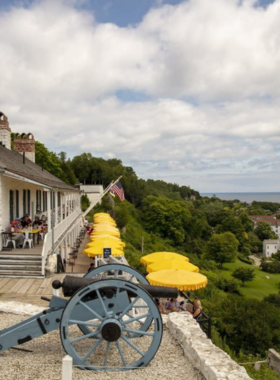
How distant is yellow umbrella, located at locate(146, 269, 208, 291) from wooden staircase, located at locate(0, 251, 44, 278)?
442 centimetres

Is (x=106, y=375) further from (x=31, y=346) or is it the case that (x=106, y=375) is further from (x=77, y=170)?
(x=77, y=170)

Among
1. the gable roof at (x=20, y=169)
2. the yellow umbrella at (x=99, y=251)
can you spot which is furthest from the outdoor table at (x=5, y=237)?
the yellow umbrella at (x=99, y=251)

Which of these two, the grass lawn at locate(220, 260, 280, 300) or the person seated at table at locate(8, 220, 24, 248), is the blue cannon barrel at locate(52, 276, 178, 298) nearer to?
the person seated at table at locate(8, 220, 24, 248)

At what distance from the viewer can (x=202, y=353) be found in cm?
522

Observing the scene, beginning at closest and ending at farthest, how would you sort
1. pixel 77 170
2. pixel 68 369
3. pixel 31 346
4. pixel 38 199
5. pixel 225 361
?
pixel 68 369, pixel 225 361, pixel 31 346, pixel 38 199, pixel 77 170

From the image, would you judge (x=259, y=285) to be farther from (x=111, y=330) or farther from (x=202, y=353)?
(x=111, y=330)

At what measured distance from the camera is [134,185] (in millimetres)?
87125

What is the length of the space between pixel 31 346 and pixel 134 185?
266 feet

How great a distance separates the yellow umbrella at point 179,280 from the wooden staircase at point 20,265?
4.42m

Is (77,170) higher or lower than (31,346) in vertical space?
higher

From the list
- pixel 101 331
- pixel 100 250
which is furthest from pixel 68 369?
pixel 100 250

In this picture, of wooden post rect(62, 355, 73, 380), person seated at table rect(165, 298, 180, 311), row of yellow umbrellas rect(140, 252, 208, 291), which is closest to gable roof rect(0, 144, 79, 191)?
row of yellow umbrellas rect(140, 252, 208, 291)

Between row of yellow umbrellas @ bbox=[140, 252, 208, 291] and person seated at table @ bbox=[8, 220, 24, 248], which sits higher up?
person seated at table @ bbox=[8, 220, 24, 248]

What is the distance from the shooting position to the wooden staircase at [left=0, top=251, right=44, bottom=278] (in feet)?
39.8
